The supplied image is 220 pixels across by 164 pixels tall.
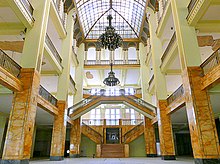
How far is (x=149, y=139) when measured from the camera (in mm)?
16938

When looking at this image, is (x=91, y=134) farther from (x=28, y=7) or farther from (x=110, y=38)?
(x=28, y=7)

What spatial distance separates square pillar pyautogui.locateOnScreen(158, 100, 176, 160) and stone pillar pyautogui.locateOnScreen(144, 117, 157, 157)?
415 cm

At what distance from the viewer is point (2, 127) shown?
43.8ft

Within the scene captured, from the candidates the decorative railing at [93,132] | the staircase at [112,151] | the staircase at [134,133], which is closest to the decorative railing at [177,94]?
the staircase at [134,133]

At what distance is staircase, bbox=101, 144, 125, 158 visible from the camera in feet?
55.4

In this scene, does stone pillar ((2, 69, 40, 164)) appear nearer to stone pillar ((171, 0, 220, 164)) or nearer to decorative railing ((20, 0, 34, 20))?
decorative railing ((20, 0, 34, 20))

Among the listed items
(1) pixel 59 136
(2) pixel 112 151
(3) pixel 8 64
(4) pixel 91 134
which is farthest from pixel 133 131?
(3) pixel 8 64

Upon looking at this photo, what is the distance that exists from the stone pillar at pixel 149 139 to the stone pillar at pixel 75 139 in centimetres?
617

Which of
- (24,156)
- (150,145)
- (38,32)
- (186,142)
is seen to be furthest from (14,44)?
(186,142)

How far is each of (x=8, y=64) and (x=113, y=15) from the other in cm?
1792

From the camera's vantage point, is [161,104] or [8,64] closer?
[8,64]

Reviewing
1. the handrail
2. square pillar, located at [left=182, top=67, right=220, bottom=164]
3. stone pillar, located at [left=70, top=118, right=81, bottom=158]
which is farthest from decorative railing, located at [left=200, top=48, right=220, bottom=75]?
stone pillar, located at [left=70, top=118, right=81, bottom=158]

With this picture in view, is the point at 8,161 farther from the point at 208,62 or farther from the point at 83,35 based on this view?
the point at 83,35

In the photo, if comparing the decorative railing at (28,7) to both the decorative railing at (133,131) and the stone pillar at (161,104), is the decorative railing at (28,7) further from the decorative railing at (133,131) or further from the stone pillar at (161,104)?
the decorative railing at (133,131)
